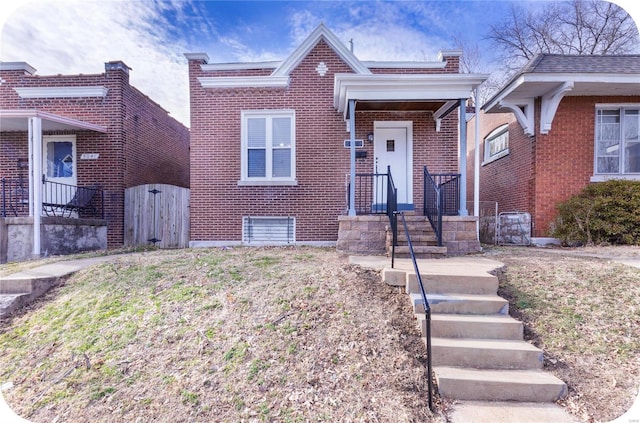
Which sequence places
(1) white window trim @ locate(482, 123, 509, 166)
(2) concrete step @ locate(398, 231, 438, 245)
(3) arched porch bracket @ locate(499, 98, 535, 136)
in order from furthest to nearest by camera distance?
1. (1) white window trim @ locate(482, 123, 509, 166)
2. (3) arched porch bracket @ locate(499, 98, 535, 136)
3. (2) concrete step @ locate(398, 231, 438, 245)

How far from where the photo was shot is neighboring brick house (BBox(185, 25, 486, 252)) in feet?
28.2

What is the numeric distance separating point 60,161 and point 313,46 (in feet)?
25.2

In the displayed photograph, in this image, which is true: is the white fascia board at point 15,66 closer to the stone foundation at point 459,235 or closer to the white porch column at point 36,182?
the white porch column at point 36,182

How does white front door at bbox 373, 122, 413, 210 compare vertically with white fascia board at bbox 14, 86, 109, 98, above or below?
below

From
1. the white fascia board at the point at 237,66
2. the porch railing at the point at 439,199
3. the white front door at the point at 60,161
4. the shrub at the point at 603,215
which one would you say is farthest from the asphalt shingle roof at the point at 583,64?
the white front door at the point at 60,161

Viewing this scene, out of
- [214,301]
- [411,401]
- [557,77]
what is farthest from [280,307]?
[557,77]

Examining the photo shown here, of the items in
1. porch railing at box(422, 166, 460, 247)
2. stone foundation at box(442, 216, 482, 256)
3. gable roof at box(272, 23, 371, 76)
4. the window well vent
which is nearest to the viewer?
porch railing at box(422, 166, 460, 247)

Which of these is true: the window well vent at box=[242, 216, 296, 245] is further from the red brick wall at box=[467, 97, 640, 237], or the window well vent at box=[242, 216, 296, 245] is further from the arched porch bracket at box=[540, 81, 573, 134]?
the arched porch bracket at box=[540, 81, 573, 134]

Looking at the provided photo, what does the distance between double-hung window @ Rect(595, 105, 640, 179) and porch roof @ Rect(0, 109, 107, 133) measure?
12.9 metres

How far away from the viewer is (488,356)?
329cm

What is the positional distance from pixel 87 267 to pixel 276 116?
17.3 feet

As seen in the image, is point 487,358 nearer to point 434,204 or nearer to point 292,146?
point 434,204

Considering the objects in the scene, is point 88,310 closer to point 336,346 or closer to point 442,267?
point 336,346

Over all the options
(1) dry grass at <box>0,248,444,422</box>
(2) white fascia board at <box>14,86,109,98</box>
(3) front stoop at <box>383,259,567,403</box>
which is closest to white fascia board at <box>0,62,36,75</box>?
(2) white fascia board at <box>14,86,109,98</box>
